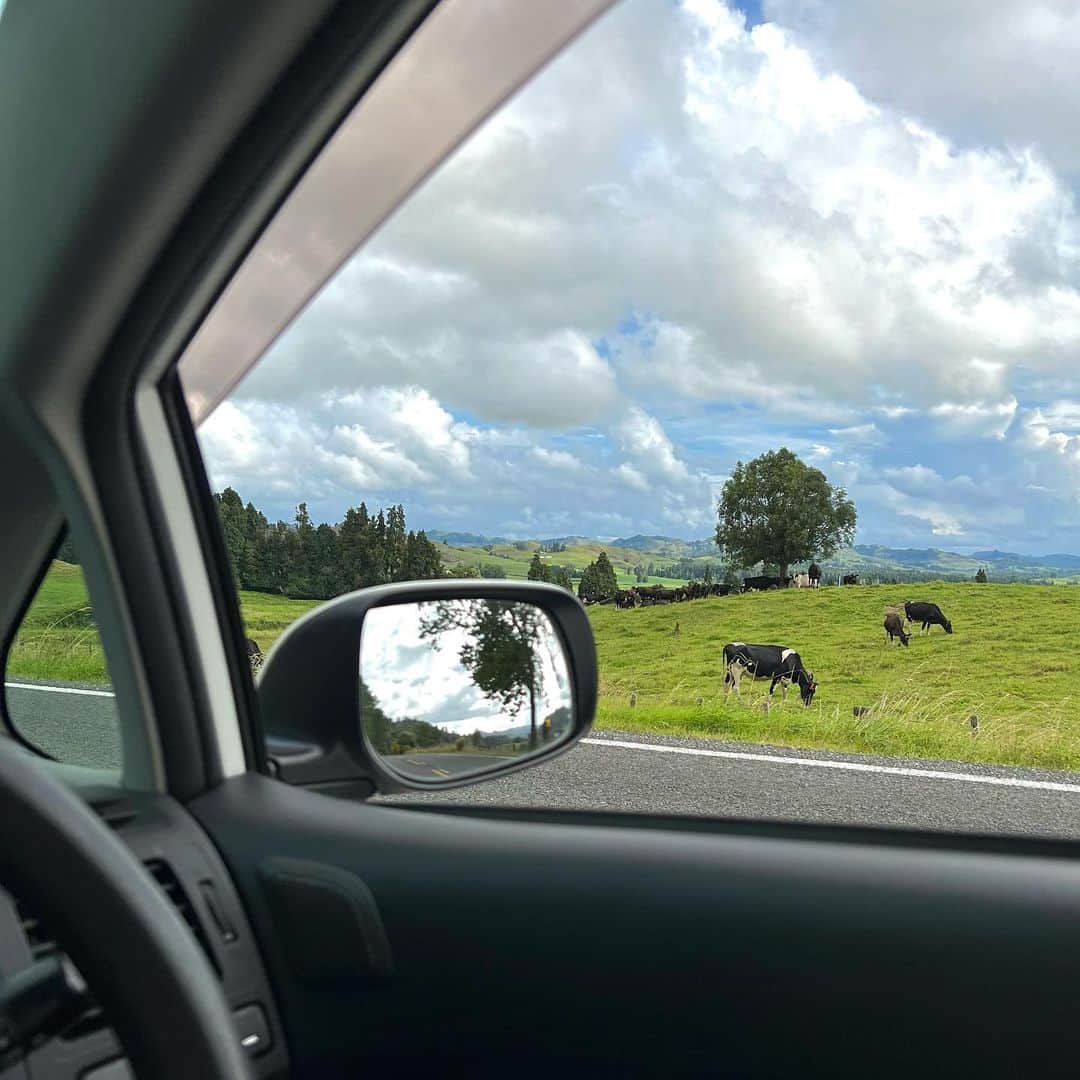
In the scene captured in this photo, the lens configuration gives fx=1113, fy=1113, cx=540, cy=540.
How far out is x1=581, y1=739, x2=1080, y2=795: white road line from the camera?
6.09 ft

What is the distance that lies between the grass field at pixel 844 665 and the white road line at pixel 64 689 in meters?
0.02

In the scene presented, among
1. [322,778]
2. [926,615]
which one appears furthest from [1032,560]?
[322,778]

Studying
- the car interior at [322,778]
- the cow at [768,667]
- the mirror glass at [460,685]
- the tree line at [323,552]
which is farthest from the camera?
the cow at [768,667]

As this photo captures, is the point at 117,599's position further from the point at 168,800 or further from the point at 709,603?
the point at 709,603

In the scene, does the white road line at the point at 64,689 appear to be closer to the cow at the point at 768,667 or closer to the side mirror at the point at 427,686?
the side mirror at the point at 427,686

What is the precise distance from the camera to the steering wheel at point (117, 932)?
2.79ft

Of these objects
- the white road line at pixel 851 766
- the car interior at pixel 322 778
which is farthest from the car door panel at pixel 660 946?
the white road line at pixel 851 766

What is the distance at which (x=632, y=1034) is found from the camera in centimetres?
148

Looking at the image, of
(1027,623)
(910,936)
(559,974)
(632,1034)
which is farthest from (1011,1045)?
(1027,623)

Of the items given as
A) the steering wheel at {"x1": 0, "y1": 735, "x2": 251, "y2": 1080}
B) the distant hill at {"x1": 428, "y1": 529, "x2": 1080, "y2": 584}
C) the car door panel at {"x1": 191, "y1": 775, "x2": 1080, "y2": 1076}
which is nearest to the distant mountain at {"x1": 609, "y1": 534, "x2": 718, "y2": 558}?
the distant hill at {"x1": 428, "y1": 529, "x2": 1080, "y2": 584}

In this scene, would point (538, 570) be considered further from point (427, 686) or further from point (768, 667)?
point (768, 667)

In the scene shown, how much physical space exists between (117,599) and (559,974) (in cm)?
86

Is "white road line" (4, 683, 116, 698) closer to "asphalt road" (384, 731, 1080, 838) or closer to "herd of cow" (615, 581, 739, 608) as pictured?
"asphalt road" (384, 731, 1080, 838)

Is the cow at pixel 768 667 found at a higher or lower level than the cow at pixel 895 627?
lower
